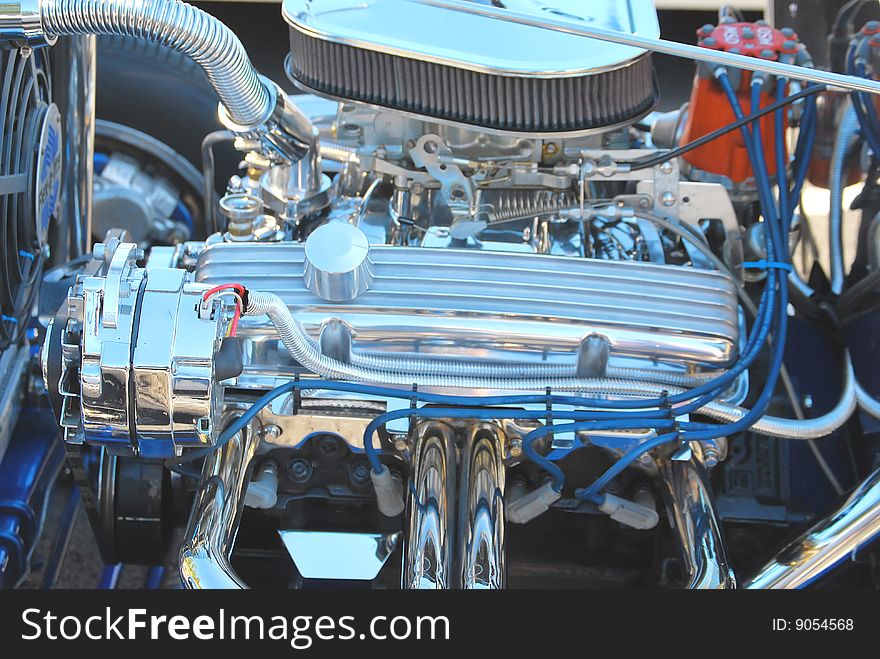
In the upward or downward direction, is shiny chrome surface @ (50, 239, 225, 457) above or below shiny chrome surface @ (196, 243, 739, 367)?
below

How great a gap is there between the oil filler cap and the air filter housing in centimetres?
25

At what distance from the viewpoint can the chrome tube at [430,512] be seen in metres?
1.17

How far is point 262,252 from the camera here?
4.29 feet

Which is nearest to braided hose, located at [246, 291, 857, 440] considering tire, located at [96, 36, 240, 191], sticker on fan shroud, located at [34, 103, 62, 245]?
sticker on fan shroud, located at [34, 103, 62, 245]

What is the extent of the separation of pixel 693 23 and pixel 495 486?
2.20 metres

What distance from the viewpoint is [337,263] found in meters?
1.20

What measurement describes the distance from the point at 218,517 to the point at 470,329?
386 mm

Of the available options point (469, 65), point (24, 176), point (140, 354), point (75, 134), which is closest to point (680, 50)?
point (469, 65)

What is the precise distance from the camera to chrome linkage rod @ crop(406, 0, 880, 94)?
47.3 inches

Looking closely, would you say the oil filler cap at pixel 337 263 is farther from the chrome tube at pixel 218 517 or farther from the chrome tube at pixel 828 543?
the chrome tube at pixel 828 543

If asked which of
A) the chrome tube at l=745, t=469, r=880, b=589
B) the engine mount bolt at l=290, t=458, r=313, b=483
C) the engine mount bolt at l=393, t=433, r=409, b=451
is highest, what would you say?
the engine mount bolt at l=393, t=433, r=409, b=451

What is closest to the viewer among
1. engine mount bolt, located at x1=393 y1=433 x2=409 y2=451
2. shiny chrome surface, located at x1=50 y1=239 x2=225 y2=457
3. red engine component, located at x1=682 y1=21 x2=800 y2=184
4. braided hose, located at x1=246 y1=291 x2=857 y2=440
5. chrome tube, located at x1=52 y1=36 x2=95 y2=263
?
shiny chrome surface, located at x1=50 y1=239 x2=225 y2=457

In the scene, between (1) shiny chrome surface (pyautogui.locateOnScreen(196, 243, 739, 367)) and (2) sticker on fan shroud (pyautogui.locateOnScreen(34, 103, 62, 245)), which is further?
(2) sticker on fan shroud (pyautogui.locateOnScreen(34, 103, 62, 245))

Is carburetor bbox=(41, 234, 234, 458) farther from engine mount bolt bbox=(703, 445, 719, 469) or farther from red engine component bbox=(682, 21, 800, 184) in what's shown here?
red engine component bbox=(682, 21, 800, 184)
